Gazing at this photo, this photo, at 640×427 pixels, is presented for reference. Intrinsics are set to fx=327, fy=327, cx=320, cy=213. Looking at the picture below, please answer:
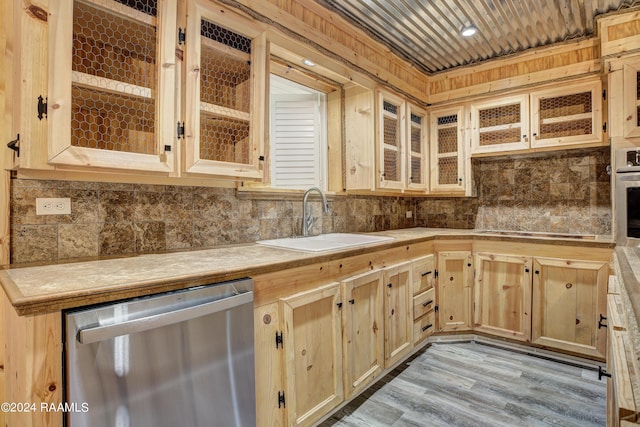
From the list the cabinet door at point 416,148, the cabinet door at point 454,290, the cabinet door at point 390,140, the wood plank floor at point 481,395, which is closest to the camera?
the wood plank floor at point 481,395

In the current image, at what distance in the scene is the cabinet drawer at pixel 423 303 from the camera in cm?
263

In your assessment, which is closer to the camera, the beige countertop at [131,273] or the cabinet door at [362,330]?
the beige countertop at [131,273]

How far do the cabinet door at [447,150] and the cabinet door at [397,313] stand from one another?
1347 mm

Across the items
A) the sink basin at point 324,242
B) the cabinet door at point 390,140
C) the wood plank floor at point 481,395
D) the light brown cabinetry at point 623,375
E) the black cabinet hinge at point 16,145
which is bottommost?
the wood plank floor at point 481,395

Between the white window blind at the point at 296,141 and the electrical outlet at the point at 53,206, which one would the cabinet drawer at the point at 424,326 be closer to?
the white window blind at the point at 296,141

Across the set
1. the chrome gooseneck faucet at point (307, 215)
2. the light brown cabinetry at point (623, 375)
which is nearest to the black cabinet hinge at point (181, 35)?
the chrome gooseneck faucet at point (307, 215)

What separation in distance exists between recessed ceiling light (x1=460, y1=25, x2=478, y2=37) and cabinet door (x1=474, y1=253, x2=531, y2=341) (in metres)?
1.84

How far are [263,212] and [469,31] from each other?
7.10 ft

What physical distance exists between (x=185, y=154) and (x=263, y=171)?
1.47 feet

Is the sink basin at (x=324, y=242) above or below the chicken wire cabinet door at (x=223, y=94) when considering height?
below

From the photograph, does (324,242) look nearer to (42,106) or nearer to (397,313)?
(397,313)

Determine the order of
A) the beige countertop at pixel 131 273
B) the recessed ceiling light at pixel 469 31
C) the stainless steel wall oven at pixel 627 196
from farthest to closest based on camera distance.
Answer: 1. the recessed ceiling light at pixel 469 31
2. the stainless steel wall oven at pixel 627 196
3. the beige countertop at pixel 131 273

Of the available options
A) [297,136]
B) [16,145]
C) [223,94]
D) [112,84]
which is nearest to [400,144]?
[297,136]

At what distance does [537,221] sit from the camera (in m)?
3.22
